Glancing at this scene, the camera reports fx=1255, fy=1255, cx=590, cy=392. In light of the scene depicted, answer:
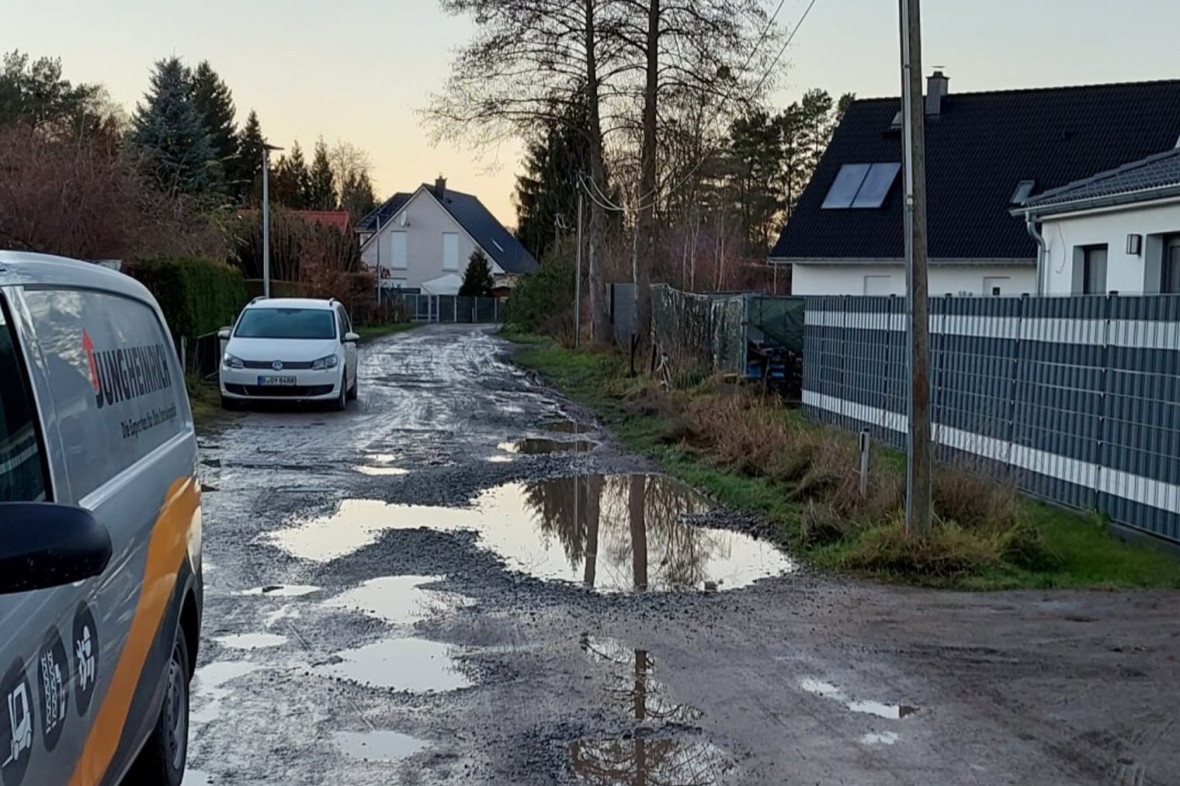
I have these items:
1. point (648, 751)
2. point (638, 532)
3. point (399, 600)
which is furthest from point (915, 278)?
point (648, 751)

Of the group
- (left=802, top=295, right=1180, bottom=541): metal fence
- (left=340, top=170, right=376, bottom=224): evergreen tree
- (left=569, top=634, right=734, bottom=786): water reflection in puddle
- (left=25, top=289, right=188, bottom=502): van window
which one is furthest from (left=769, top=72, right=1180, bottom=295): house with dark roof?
(left=340, top=170, right=376, bottom=224): evergreen tree

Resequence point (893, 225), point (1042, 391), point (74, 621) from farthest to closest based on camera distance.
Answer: point (893, 225)
point (1042, 391)
point (74, 621)

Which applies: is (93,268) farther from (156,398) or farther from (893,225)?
(893,225)

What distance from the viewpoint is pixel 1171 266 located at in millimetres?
17422

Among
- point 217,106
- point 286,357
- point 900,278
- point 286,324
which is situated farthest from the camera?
point 217,106

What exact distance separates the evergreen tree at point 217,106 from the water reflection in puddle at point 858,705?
237ft

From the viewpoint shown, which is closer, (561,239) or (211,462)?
(211,462)

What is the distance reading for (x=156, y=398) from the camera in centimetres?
515

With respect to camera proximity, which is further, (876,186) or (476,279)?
(476,279)

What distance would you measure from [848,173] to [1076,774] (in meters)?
28.6

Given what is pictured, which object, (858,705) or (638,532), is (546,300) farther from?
(858,705)

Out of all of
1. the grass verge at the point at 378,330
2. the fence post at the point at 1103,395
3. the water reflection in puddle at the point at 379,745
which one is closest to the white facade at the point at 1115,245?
the fence post at the point at 1103,395

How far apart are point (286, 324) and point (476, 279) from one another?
190 ft

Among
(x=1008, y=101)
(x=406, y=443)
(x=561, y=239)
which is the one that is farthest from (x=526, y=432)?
(x=561, y=239)
